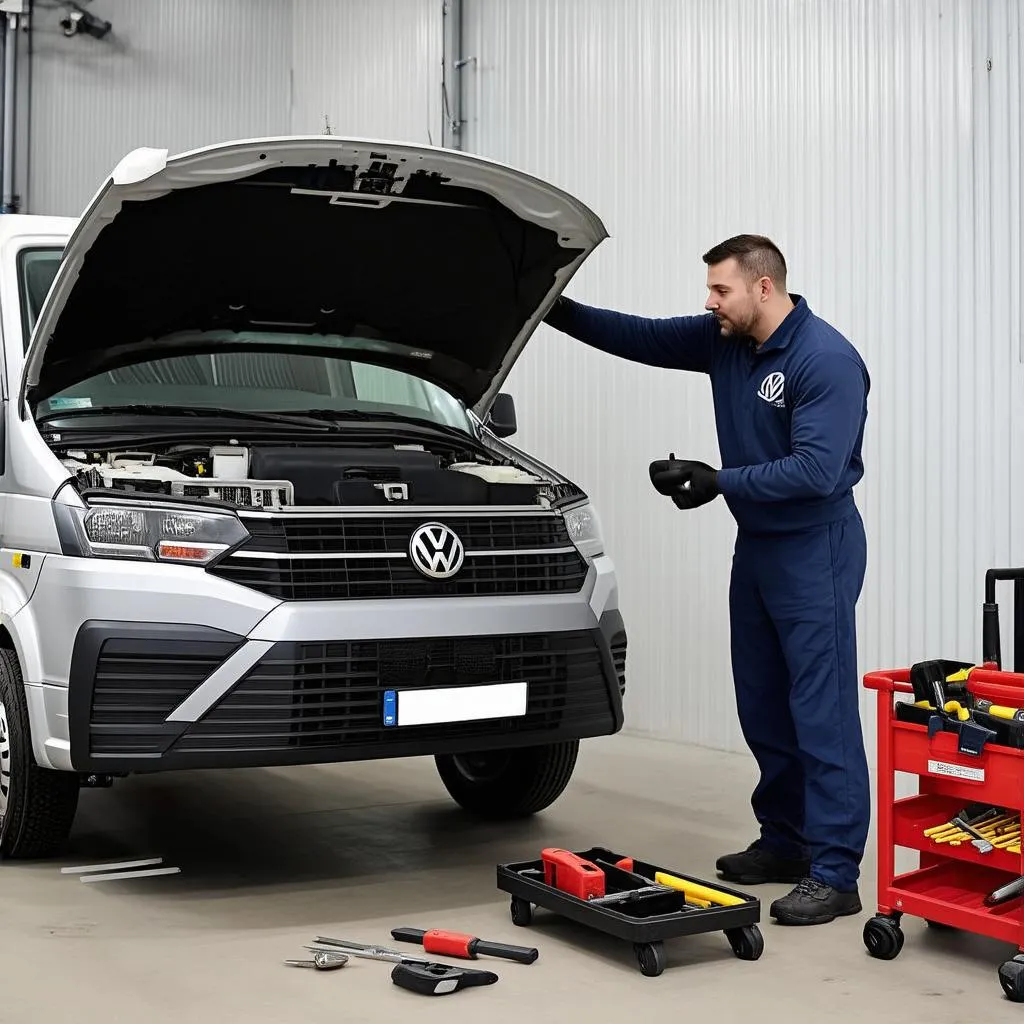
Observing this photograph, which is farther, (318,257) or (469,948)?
(318,257)

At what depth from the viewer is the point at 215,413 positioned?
4.15 metres

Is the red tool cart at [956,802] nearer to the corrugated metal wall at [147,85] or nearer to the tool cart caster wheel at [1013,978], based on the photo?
the tool cart caster wheel at [1013,978]

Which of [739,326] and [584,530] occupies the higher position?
[739,326]

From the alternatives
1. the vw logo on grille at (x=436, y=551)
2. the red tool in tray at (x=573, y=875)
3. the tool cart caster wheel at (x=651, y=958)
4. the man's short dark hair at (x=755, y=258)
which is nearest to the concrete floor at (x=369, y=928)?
the tool cart caster wheel at (x=651, y=958)

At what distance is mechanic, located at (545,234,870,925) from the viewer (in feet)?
11.9

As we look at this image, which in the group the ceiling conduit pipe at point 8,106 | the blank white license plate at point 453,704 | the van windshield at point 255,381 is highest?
the ceiling conduit pipe at point 8,106

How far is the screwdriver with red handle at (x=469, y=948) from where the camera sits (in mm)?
3188

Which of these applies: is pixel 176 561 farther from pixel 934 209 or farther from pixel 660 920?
pixel 934 209

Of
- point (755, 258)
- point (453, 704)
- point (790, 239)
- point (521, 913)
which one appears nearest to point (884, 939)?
point (521, 913)

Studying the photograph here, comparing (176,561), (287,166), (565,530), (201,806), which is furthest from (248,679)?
(201,806)

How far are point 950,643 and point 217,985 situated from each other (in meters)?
3.27

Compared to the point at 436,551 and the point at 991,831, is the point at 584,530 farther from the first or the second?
the point at 991,831

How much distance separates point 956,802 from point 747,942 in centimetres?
65

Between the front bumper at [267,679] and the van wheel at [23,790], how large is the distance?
0.21m
